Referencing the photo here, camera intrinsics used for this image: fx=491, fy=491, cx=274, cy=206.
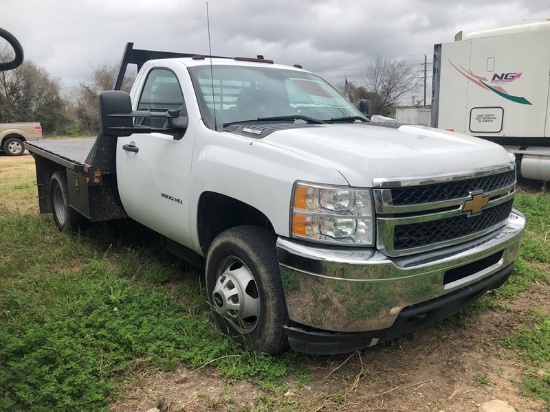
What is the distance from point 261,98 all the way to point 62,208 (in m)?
3.44

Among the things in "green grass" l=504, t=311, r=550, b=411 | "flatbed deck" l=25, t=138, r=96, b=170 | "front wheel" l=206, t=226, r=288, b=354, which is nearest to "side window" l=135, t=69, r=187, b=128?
"flatbed deck" l=25, t=138, r=96, b=170

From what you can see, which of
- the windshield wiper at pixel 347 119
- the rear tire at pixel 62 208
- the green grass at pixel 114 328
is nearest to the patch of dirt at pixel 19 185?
the rear tire at pixel 62 208

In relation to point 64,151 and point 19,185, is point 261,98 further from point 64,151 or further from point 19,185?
point 19,185

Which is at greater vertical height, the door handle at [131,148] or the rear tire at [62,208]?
the door handle at [131,148]

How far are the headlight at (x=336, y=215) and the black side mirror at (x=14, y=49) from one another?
1.47 meters

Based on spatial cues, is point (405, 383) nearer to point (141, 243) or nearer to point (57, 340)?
point (57, 340)

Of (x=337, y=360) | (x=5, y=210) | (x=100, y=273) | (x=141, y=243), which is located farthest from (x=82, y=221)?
(x=337, y=360)

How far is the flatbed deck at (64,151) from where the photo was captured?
5047 millimetres

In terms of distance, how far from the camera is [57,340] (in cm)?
315

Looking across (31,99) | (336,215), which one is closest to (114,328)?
(336,215)

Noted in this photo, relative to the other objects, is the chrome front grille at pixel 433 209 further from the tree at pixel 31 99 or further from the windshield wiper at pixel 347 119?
the tree at pixel 31 99

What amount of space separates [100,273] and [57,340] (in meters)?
1.43

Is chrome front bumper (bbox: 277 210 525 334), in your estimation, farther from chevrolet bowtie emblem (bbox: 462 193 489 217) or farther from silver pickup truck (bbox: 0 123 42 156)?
silver pickup truck (bbox: 0 123 42 156)

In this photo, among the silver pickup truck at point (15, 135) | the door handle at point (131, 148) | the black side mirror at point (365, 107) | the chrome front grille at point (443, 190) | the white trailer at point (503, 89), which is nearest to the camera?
the chrome front grille at point (443, 190)
